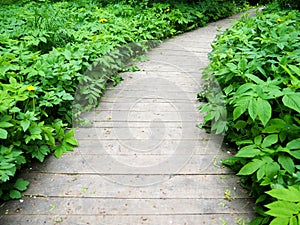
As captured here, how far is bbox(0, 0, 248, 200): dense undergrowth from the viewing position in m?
2.22

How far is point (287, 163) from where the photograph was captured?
6.21ft

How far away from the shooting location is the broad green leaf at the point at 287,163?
1.86 metres

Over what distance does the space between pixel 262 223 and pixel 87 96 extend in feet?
6.65

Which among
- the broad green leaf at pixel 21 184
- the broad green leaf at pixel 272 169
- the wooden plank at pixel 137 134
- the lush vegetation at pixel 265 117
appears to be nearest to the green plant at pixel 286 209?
the lush vegetation at pixel 265 117

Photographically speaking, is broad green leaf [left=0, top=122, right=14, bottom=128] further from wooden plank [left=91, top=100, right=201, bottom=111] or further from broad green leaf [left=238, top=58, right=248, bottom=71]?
broad green leaf [left=238, top=58, right=248, bottom=71]

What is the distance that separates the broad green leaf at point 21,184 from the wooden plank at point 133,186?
36 mm

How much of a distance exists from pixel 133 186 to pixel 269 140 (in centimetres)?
97

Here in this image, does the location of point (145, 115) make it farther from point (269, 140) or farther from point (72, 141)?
point (269, 140)

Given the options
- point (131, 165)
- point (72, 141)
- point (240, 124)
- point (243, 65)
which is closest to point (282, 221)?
point (240, 124)

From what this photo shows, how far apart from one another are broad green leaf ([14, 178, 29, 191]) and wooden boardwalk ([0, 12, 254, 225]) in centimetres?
4

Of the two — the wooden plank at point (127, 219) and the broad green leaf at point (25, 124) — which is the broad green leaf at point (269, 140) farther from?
the broad green leaf at point (25, 124)

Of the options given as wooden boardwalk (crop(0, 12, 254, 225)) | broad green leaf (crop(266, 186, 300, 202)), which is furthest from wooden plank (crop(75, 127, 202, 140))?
broad green leaf (crop(266, 186, 300, 202))

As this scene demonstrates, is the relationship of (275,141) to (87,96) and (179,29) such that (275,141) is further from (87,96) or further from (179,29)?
(179,29)

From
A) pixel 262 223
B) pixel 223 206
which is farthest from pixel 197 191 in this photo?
pixel 262 223
